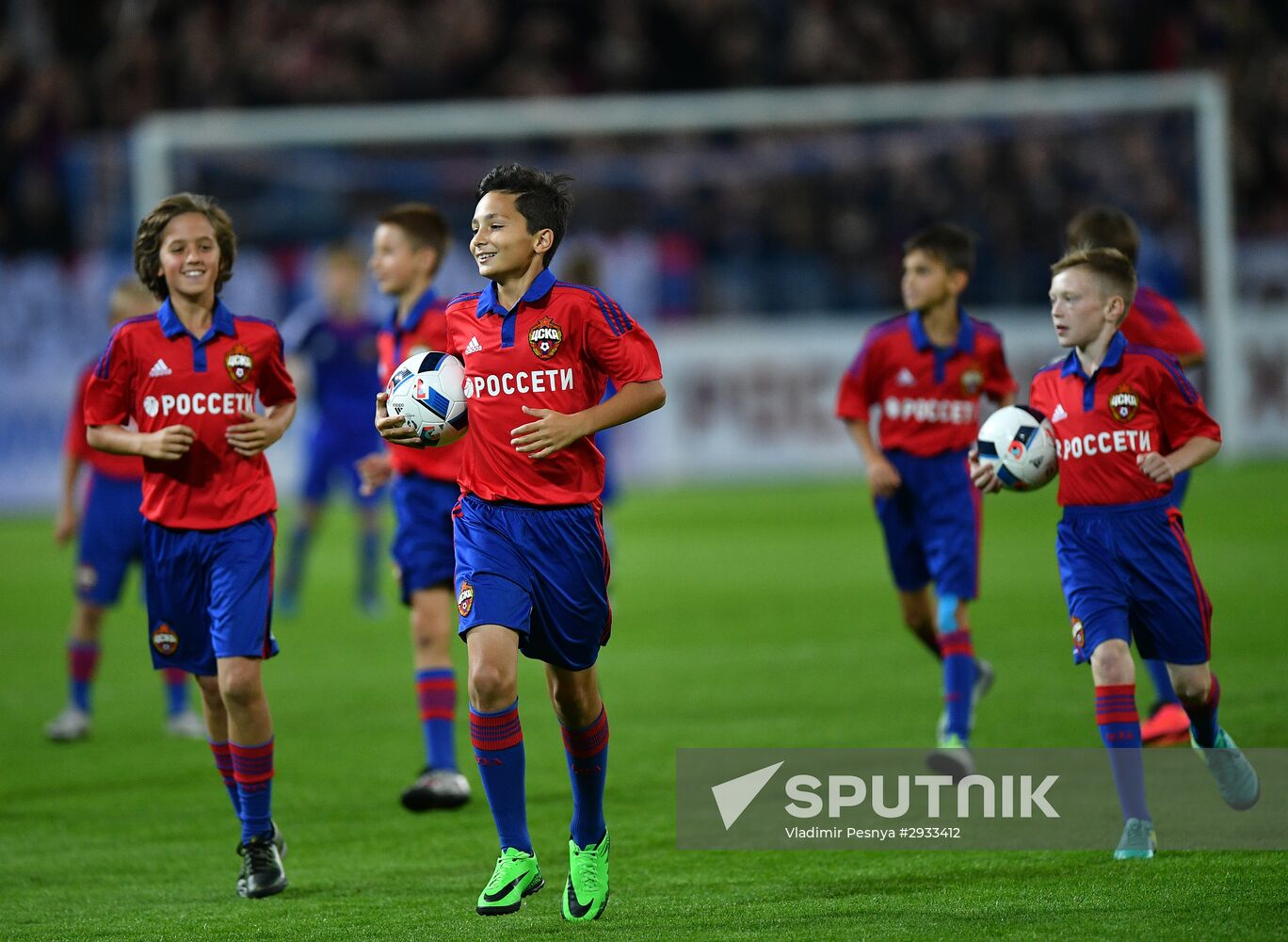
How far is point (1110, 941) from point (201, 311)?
10.9 ft

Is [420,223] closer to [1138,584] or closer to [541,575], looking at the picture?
[541,575]

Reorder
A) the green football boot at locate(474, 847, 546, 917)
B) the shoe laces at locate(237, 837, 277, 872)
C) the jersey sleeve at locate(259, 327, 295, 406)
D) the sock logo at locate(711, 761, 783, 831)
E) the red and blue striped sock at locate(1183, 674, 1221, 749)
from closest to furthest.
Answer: the green football boot at locate(474, 847, 546, 917) → the shoe laces at locate(237, 837, 277, 872) → the red and blue striped sock at locate(1183, 674, 1221, 749) → the jersey sleeve at locate(259, 327, 295, 406) → the sock logo at locate(711, 761, 783, 831)

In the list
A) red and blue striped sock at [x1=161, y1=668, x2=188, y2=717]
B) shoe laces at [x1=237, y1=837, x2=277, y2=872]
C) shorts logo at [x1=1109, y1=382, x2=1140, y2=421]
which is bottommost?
shoe laces at [x1=237, y1=837, x2=277, y2=872]

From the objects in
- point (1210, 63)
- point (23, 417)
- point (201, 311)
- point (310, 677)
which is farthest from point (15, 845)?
point (1210, 63)

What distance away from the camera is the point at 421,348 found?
689 cm

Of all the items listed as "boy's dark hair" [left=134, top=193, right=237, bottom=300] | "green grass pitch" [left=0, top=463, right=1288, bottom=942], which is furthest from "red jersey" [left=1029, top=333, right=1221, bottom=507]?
"boy's dark hair" [left=134, top=193, right=237, bottom=300]

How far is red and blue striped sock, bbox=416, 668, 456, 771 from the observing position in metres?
6.71

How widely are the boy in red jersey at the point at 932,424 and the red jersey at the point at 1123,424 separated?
4.77ft

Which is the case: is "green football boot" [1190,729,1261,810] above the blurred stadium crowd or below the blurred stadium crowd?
below

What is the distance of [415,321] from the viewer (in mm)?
6992

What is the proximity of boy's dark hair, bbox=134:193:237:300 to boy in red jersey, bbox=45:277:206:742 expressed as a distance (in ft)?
8.81

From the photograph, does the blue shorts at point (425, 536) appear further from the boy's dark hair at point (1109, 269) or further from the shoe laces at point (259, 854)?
the boy's dark hair at point (1109, 269)

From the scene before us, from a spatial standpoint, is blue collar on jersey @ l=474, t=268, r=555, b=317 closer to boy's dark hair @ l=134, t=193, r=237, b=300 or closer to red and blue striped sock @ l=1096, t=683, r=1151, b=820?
boy's dark hair @ l=134, t=193, r=237, b=300

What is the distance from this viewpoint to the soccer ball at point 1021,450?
5.42 metres
